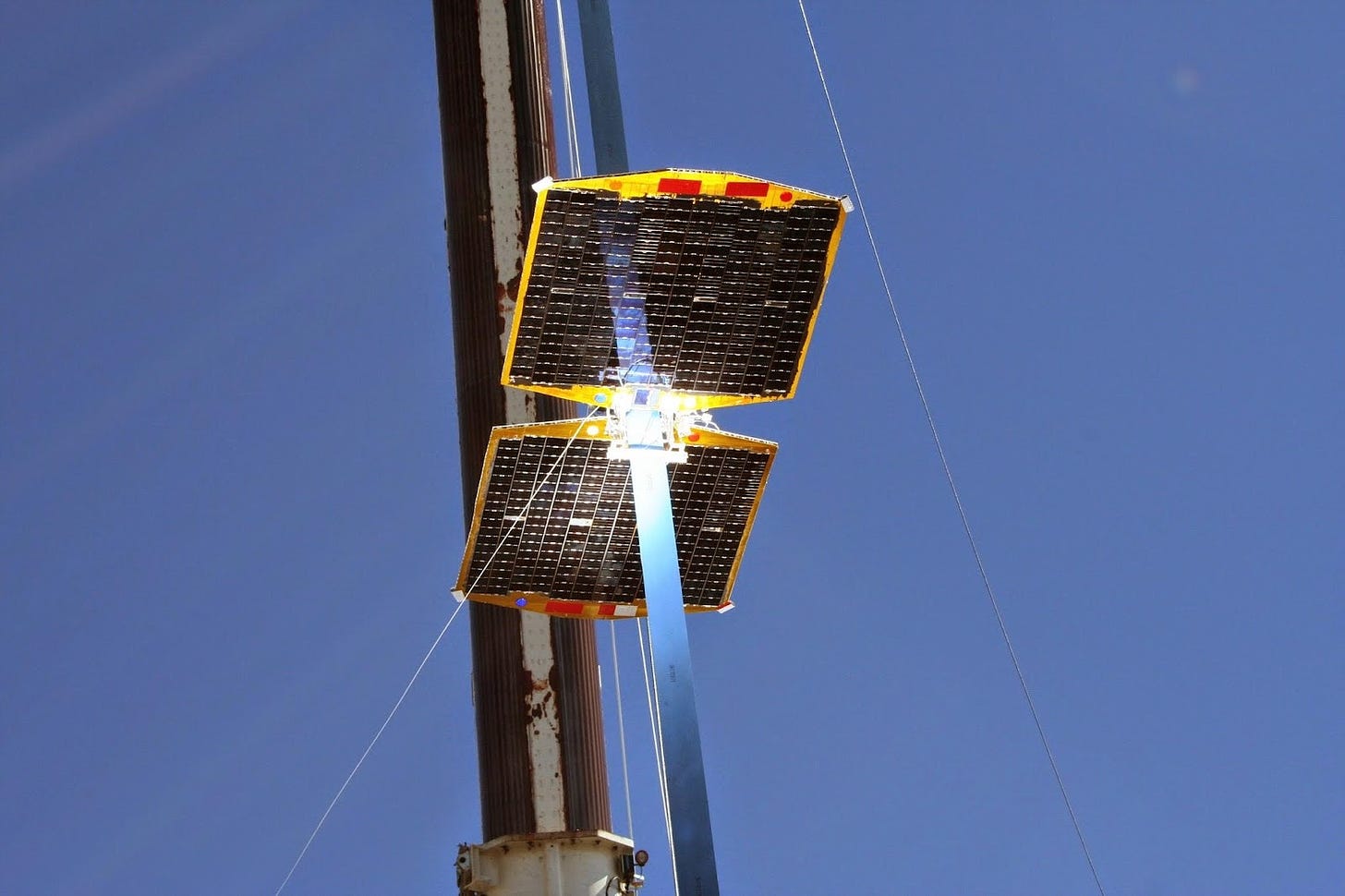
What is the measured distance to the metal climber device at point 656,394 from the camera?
16.2 meters

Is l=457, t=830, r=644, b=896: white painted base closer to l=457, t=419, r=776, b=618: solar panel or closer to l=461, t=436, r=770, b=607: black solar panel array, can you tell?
l=457, t=419, r=776, b=618: solar panel

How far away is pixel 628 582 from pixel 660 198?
18.2ft

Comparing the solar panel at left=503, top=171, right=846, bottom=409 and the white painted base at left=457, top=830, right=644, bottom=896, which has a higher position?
the solar panel at left=503, top=171, right=846, bottom=409

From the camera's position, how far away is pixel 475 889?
19.5m

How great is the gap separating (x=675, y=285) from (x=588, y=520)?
334 centimetres

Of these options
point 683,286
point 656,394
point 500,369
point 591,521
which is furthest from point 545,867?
point 500,369

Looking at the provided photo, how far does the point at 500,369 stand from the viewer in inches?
943

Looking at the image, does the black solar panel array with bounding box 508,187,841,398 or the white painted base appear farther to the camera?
the white painted base

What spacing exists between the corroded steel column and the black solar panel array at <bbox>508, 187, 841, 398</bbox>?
600 centimetres

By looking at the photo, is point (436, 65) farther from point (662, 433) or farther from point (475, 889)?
point (475, 889)

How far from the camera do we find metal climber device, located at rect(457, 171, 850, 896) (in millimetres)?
16156

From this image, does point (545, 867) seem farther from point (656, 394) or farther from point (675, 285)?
point (675, 285)

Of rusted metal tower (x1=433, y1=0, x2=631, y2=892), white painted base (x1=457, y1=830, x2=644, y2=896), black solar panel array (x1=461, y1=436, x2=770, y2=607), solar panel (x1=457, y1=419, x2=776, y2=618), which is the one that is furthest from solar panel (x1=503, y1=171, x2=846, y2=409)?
rusted metal tower (x1=433, y1=0, x2=631, y2=892)

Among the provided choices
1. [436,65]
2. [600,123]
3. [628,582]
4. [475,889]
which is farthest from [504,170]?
[475,889]
